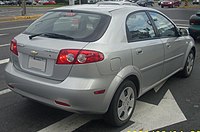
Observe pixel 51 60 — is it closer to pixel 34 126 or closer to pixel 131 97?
pixel 34 126

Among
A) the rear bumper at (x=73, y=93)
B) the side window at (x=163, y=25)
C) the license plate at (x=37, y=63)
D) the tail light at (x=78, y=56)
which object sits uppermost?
the side window at (x=163, y=25)

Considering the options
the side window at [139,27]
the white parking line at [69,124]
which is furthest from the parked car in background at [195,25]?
the white parking line at [69,124]

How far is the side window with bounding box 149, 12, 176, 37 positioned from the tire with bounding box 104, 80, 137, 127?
1.34 metres

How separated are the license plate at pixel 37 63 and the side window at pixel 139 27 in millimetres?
1222

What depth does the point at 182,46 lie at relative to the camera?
5.12 metres

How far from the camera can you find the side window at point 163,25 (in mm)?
4478

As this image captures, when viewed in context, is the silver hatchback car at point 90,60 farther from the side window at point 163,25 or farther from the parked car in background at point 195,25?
the parked car in background at point 195,25

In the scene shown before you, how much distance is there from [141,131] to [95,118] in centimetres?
69

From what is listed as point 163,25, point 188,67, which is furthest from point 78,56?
A: point 188,67

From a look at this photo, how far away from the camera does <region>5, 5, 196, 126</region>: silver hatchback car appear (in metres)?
3.12

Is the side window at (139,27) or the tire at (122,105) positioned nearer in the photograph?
the tire at (122,105)

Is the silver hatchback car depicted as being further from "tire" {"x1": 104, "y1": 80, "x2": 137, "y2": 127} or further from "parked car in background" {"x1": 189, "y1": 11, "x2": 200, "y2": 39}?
"parked car in background" {"x1": 189, "y1": 11, "x2": 200, "y2": 39}

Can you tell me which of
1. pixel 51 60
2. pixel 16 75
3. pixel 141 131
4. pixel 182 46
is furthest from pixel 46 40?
pixel 182 46

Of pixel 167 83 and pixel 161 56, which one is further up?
A: pixel 161 56
